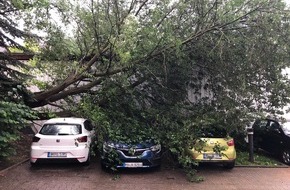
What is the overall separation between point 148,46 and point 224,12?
244 cm

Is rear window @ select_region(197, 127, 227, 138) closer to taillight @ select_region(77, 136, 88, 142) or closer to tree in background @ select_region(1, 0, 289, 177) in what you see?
tree in background @ select_region(1, 0, 289, 177)

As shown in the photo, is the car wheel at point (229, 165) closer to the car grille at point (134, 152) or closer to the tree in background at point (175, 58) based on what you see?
the tree in background at point (175, 58)

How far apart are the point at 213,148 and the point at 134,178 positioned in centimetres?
241

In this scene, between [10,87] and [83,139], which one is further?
[10,87]

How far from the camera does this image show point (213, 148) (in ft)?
29.0

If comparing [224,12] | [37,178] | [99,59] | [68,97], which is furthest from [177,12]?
[37,178]

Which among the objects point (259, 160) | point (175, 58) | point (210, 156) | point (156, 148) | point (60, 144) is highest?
point (175, 58)

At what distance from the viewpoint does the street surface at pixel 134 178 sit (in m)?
7.94

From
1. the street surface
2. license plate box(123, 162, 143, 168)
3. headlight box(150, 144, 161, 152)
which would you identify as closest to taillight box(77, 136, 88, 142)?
the street surface

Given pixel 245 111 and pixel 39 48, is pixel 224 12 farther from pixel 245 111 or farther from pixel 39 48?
pixel 39 48

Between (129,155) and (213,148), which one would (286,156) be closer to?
(213,148)

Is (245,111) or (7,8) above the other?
(7,8)

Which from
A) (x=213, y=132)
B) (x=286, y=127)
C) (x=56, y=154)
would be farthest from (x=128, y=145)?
(x=286, y=127)

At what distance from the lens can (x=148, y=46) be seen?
921 centimetres
